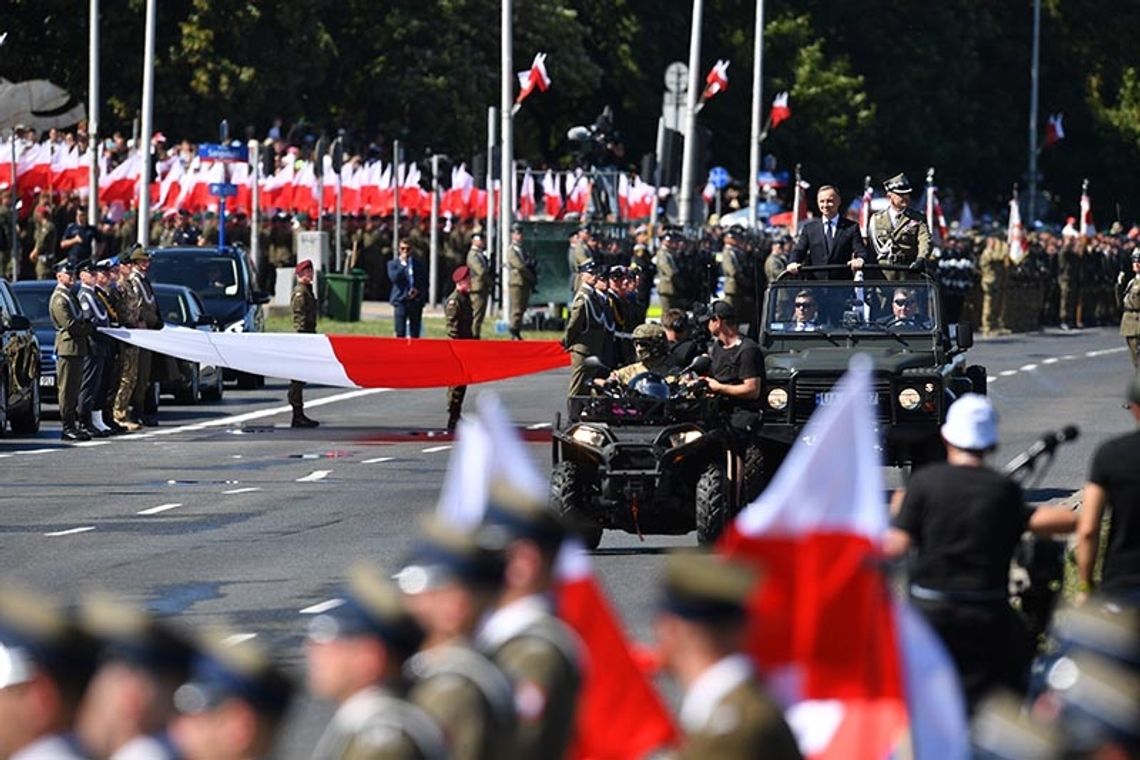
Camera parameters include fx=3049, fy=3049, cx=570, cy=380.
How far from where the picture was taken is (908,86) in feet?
299

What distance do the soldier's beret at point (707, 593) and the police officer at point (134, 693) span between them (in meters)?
1.05

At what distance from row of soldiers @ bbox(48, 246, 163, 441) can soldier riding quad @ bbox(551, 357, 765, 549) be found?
1148cm

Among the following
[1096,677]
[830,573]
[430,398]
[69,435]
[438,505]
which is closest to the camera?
[1096,677]

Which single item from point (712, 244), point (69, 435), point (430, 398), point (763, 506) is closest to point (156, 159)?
point (712, 244)

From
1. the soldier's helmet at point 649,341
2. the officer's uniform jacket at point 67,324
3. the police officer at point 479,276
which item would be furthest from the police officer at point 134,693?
the police officer at point 479,276

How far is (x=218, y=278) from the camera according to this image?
38.3 m

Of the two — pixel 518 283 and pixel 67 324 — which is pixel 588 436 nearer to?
pixel 67 324

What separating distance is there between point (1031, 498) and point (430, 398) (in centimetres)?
1482

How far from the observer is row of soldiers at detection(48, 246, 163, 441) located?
30.1 metres

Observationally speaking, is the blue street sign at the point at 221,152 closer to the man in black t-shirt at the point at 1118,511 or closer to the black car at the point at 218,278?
the black car at the point at 218,278

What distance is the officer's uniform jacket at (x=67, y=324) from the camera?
3017 centimetres

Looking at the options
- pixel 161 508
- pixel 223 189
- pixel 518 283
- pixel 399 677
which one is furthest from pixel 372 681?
pixel 518 283

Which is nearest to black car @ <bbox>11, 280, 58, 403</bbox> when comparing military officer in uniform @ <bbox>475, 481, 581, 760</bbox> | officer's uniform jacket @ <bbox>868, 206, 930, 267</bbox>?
officer's uniform jacket @ <bbox>868, 206, 930, 267</bbox>

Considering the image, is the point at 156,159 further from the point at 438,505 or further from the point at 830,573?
the point at 830,573
